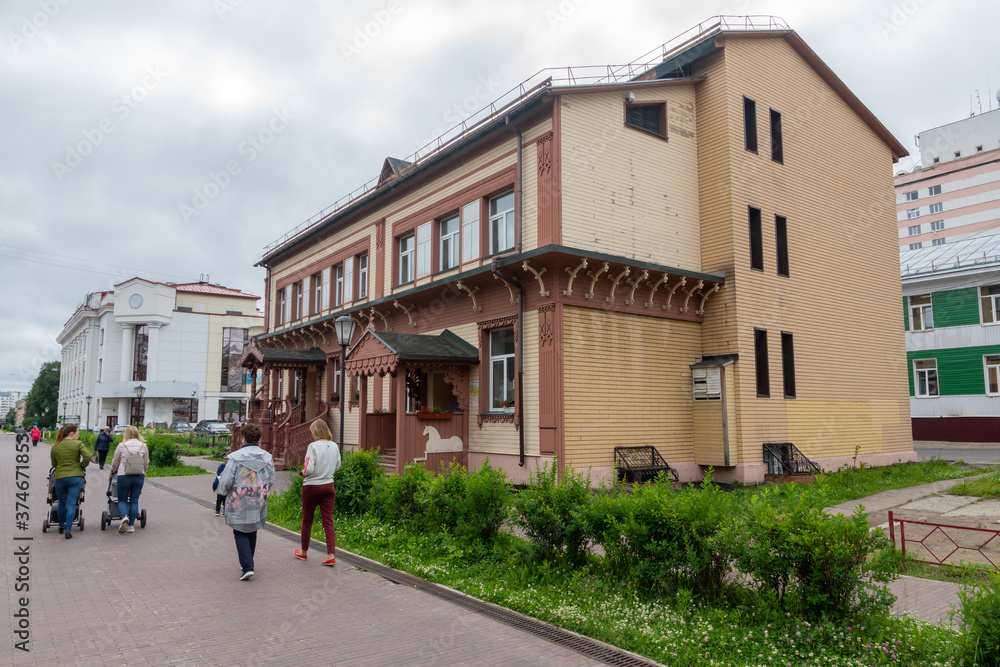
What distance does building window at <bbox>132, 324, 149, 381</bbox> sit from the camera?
209 feet

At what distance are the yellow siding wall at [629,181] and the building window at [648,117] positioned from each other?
154 mm

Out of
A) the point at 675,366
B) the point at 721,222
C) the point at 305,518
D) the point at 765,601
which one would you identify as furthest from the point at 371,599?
the point at 721,222

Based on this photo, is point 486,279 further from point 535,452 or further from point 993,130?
point 993,130

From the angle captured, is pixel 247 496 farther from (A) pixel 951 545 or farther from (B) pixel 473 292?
(B) pixel 473 292

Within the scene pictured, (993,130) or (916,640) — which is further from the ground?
(993,130)

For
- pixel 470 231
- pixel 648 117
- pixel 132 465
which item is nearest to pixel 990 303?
pixel 648 117

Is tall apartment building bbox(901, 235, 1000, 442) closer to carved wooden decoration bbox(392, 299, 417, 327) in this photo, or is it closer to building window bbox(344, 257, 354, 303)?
carved wooden decoration bbox(392, 299, 417, 327)

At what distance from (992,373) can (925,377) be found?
9.41ft

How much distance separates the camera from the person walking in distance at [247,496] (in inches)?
309

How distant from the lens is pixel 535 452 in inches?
593

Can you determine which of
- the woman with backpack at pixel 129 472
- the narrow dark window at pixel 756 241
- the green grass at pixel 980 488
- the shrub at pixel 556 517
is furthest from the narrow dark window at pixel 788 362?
the woman with backpack at pixel 129 472

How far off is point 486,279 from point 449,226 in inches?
144

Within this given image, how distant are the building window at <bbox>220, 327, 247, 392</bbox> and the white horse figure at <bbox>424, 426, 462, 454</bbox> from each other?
5570cm

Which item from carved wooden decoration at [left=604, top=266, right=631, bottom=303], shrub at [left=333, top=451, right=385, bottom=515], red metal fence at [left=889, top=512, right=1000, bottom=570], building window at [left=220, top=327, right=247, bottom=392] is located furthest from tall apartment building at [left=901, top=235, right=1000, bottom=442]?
building window at [left=220, top=327, right=247, bottom=392]
